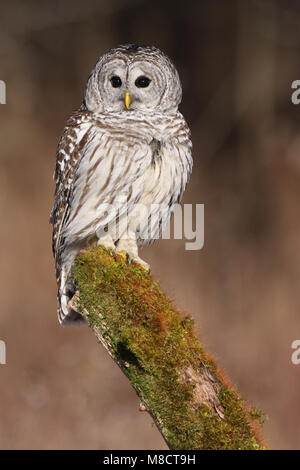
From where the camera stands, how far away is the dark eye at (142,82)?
369cm

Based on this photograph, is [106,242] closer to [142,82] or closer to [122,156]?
[122,156]

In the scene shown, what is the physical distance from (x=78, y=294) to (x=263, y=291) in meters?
3.73

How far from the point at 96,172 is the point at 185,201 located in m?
2.76

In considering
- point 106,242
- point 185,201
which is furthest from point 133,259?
point 185,201

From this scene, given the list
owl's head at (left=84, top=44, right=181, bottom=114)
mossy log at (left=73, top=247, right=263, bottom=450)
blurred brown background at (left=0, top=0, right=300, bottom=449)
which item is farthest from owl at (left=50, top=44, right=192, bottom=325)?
blurred brown background at (left=0, top=0, right=300, bottom=449)

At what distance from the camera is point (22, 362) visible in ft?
Answer: 20.4

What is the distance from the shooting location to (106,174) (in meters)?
3.58

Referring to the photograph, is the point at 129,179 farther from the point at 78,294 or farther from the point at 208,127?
the point at 208,127

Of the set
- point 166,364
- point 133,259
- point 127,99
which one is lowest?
point 166,364

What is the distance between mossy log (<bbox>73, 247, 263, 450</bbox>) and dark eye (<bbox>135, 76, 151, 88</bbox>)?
1.18 meters

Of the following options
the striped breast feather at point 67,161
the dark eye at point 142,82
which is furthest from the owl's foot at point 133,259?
the dark eye at point 142,82

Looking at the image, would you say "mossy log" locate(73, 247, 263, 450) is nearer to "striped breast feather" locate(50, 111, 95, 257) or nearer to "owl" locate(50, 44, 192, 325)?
"owl" locate(50, 44, 192, 325)

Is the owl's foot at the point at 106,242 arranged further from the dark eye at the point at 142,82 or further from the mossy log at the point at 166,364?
the dark eye at the point at 142,82

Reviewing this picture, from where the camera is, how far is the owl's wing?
11.6 ft
